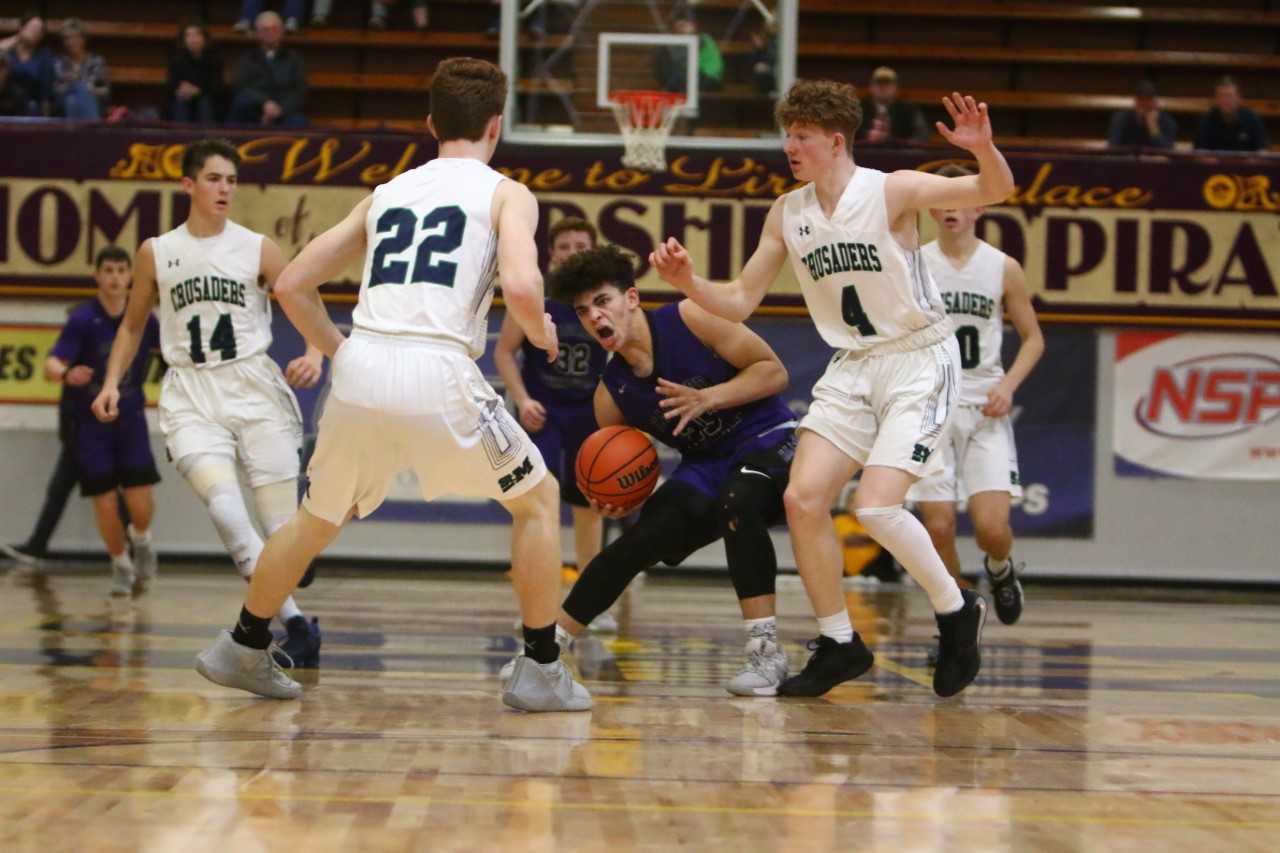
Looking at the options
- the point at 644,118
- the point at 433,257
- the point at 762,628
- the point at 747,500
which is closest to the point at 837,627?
the point at 762,628

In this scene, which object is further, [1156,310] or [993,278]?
[1156,310]

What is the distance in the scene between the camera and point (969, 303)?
762 cm

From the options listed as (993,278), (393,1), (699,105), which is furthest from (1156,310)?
(393,1)

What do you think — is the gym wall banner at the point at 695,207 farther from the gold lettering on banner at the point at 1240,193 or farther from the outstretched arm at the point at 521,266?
the outstretched arm at the point at 521,266

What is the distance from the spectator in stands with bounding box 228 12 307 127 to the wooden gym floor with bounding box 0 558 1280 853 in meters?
6.31

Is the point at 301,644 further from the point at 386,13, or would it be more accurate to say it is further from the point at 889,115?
the point at 386,13

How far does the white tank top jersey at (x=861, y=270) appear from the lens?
555cm

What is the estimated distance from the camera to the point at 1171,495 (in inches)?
457

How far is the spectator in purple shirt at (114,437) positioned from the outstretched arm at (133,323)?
2823 millimetres

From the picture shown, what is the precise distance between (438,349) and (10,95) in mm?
9591

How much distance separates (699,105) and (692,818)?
27.0ft

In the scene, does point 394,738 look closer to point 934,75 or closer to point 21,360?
point 21,360

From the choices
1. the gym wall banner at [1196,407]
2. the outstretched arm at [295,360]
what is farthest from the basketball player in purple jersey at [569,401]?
the gym wall banner at [1196,407]

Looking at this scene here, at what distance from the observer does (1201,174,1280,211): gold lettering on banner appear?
11430 millimetres
